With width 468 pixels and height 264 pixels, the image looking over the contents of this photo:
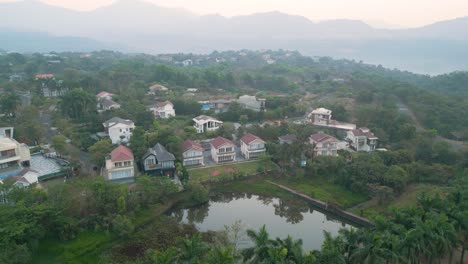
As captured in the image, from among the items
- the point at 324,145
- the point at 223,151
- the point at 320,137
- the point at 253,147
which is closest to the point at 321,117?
the point at 320,137

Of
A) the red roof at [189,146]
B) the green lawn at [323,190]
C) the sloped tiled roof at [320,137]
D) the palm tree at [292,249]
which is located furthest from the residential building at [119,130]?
the palm tree at [292,249]

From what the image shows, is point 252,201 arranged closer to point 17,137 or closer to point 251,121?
point 251,121

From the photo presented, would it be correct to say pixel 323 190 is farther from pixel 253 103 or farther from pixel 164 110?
pixel 164 110

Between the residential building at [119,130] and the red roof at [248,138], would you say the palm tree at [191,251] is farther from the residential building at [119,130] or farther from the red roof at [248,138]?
the residential building at [119,130]

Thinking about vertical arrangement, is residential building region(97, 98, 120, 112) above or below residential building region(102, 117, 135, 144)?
above

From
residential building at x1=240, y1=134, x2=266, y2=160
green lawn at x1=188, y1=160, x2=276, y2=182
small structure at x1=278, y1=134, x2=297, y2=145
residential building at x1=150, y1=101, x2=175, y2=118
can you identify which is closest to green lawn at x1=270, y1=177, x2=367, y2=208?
green lawn at x1=188, y1=160, x2=276, y2=182

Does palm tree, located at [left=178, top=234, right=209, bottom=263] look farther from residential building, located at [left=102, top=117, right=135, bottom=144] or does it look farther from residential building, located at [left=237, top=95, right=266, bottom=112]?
residential building, located at [left=237, top=95, right=266, bottom=112]
